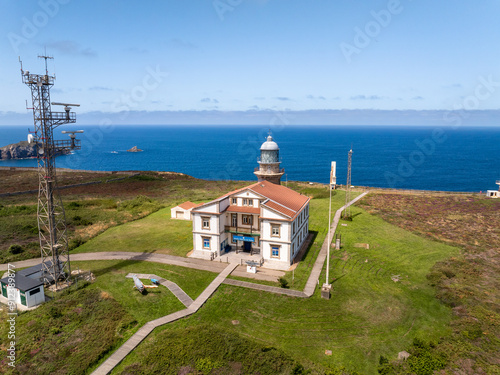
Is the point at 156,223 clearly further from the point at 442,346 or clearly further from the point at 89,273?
the point at 442,346

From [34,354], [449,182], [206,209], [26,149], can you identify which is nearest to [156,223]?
[206,209]

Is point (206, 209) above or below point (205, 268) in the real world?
above

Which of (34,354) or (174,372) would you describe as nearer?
(174,372)

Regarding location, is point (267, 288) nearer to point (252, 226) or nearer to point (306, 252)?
point (252, 226)

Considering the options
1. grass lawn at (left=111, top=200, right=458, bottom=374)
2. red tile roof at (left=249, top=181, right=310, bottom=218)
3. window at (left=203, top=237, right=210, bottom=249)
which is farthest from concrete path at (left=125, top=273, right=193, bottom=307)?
red tile roof at (left=249, top=181, right=310, bottom=218)

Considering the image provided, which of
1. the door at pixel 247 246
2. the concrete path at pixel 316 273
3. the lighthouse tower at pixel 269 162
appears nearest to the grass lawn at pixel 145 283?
the door at pixel 247 246

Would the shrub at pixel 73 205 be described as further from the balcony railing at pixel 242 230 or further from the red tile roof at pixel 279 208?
the red tile roof at pixel 279 208

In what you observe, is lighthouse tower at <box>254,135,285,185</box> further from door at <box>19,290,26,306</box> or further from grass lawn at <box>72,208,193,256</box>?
door at <box>19,290,26,306</box>
